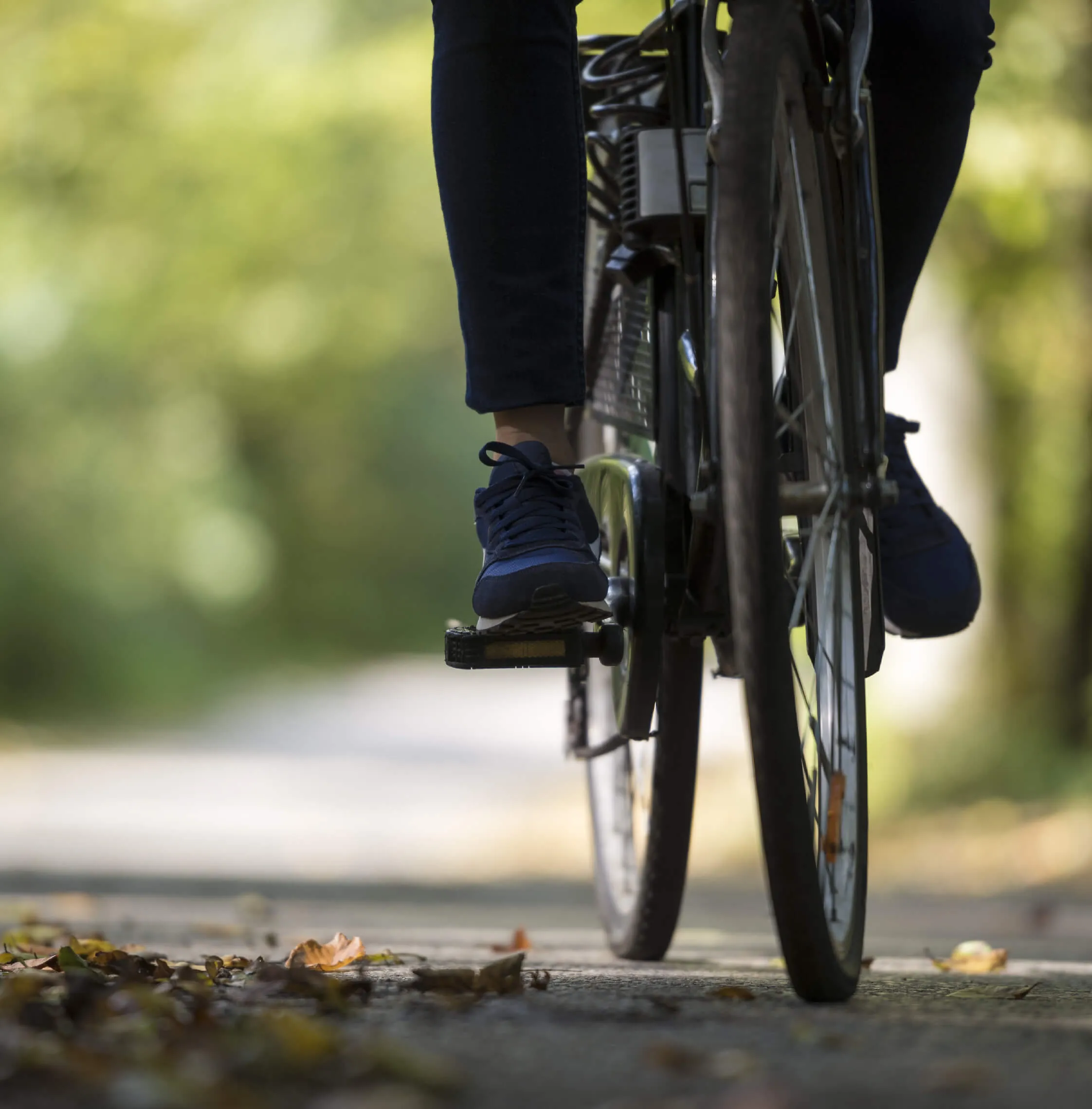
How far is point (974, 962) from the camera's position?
3.02 metres

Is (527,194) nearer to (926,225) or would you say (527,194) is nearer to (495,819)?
(926,225)

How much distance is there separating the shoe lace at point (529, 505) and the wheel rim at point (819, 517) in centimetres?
27

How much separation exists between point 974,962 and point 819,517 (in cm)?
122

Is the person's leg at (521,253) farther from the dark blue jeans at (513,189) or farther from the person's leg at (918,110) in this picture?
the person's leg at (918,110)

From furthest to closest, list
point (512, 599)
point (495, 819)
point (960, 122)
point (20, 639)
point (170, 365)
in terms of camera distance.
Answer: point (170, 365), point (20, 639), point (495, 819), point (960, 122), point (512, 599)

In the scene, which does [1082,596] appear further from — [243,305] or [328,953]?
[243,305]

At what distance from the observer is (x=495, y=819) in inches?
371

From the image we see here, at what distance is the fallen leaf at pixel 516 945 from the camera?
3.20 metres

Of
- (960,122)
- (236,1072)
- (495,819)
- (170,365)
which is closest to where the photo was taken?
(236,1072)

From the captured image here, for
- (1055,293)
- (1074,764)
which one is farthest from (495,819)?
(1055,293)

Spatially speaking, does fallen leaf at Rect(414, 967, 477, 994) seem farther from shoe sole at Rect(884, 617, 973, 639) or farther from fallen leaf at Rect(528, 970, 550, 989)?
shoe sole at Rect(884, 617, 973, 639)

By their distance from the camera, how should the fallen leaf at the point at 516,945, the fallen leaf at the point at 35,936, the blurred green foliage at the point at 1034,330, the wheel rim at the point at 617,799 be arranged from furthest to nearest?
the blurred green foliage at the point at 1034,330
the fallen leaf at the point at 516,945
the wheel rim at the point at 617,799
the fallen leaf at the point at 35,936

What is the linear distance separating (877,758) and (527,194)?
5.91 meters

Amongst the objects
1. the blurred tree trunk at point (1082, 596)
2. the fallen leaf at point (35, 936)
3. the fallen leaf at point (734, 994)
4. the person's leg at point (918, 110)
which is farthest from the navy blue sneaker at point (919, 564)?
the blurred tree trunk at point (1082, 596)
